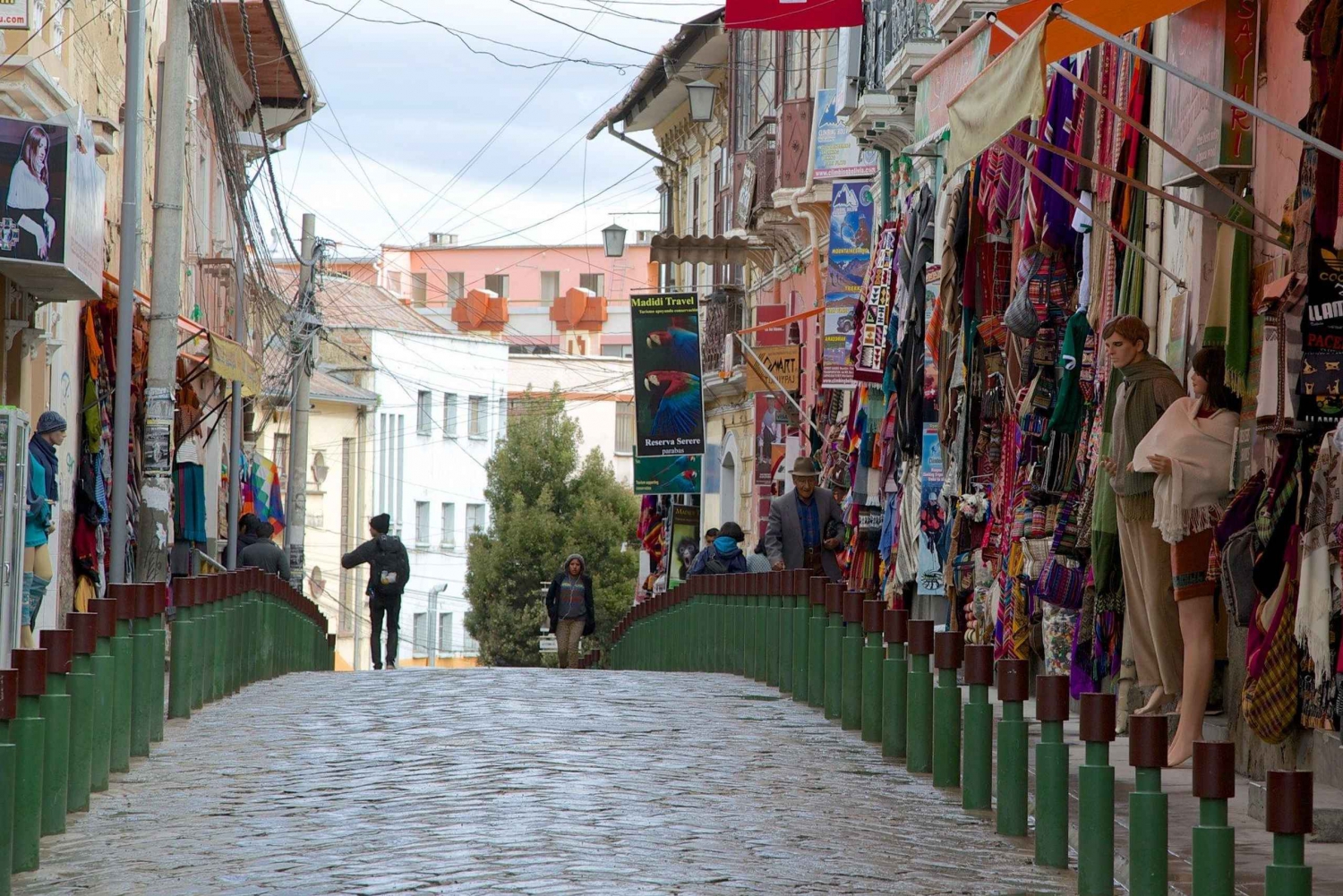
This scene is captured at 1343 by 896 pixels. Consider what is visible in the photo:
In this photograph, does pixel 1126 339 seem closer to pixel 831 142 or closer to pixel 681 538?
pixel 831 142

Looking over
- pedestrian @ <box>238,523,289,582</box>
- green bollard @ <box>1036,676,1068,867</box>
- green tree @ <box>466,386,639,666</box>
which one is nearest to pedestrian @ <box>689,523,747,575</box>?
pedestrian @ <box>238,523,289,582</box>

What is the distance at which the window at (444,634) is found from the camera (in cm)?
7206

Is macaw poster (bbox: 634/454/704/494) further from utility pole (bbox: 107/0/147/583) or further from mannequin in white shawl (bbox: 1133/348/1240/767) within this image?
mannequin in white shawl (bbox: 1133/348/1240/767)

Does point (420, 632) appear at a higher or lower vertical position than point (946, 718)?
lower

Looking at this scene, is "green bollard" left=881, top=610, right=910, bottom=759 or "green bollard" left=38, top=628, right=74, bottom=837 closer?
"green bollard" left=38, top=628, right=74, bottom=837

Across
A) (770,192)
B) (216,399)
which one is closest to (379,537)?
(770,192)

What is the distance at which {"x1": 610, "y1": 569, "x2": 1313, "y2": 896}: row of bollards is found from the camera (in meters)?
6.09

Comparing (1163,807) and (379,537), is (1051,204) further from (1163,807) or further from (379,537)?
(379,537)

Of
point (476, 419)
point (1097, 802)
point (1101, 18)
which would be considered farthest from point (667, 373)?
point (476, 419)

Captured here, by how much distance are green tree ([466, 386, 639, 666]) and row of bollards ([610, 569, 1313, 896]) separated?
1560 inches

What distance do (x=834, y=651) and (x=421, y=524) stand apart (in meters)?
58.2

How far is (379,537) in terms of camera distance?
26.5 meters

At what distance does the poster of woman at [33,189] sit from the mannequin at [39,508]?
52.6 inches

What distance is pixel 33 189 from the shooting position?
17.4 m
